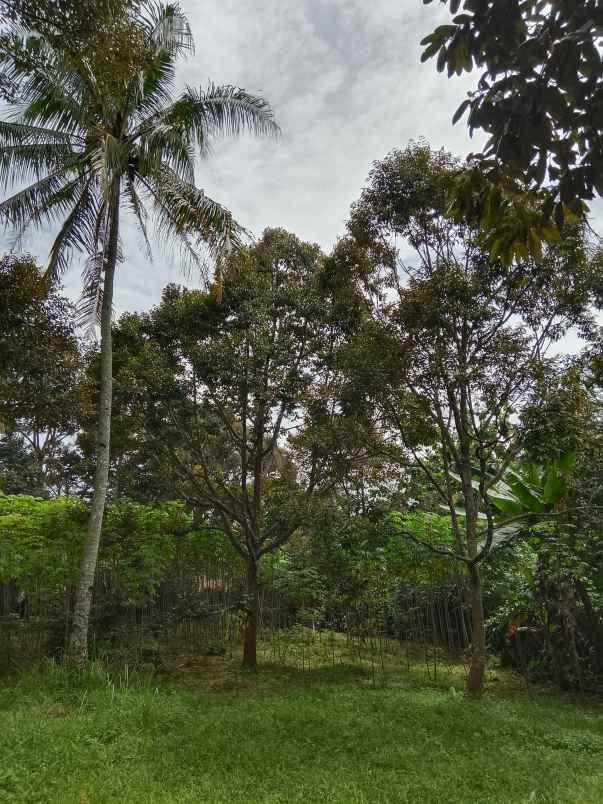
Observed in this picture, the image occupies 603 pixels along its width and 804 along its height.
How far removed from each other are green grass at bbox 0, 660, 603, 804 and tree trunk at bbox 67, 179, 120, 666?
61cm

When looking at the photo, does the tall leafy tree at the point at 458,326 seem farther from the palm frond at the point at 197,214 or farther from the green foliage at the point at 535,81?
the green foliage at the point at 535,81

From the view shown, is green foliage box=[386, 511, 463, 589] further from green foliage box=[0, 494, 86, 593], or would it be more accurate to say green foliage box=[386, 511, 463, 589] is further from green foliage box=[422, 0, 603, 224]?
green foliage box=[422, 0, 603, 224]

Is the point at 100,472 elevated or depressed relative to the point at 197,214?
depressed

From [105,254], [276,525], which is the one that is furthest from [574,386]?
[105,254]

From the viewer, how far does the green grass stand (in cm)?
417

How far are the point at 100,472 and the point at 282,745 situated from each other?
14.9 feet

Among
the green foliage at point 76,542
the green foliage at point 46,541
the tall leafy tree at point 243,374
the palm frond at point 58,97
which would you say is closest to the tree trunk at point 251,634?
the tall leafy tree at point 243,374

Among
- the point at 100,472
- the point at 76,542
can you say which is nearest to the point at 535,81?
the point at 100,472

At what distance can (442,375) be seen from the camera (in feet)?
Result: 25.0

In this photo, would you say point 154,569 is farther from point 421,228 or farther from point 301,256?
point 421,228

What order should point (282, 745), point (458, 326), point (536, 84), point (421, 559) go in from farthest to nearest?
point (421, 559) → point (458, 326) → point (282, 745) → point (536, 84)

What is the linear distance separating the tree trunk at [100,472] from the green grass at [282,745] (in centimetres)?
61

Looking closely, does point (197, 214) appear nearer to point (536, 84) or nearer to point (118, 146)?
point (118, 146)

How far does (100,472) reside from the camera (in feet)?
26.8
